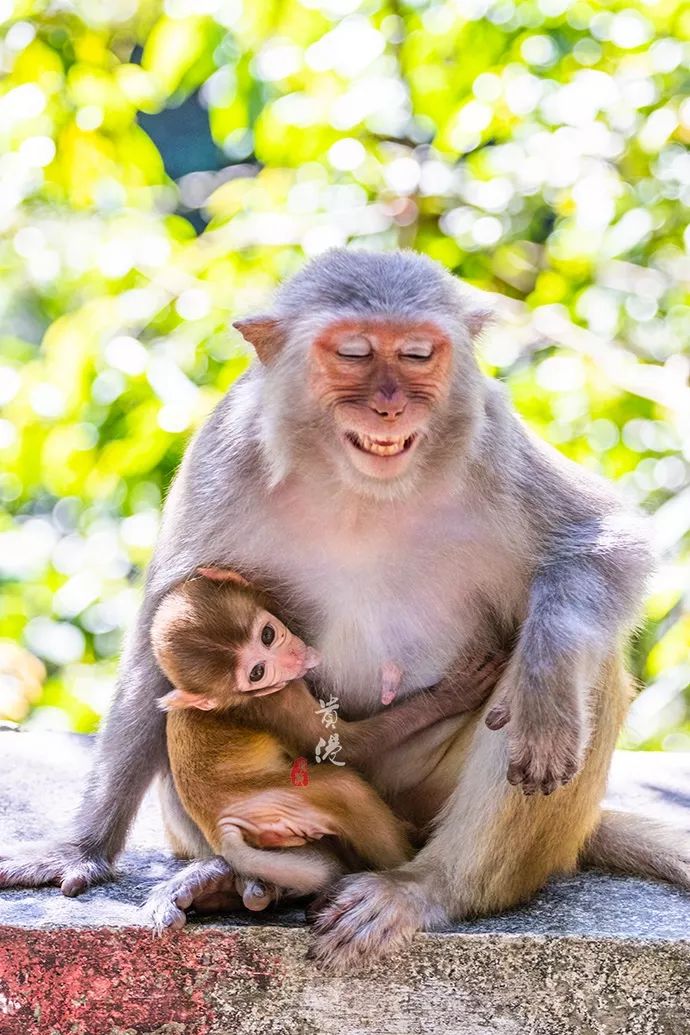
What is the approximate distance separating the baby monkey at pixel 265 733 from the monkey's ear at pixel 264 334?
44cm

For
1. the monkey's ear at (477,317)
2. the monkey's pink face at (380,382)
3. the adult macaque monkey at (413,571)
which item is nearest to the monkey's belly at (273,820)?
the adult macaque monkey at (413,571)

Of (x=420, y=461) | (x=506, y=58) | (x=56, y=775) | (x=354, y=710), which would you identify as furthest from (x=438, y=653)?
(x=506, y=58)

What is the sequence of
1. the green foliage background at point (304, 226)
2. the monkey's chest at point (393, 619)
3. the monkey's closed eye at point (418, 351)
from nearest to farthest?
the monkey's closed eye at point (418, 351)
the monkey's chest at point (393, 619)
the green foliage background at point (304, 226)


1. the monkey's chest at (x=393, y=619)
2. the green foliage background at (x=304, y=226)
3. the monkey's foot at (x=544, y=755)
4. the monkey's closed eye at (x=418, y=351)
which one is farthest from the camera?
the green foliage background at (x=304, y=226)

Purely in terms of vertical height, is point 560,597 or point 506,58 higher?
point 506,58

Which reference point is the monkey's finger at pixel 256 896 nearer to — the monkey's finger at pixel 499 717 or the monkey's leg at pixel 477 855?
the monkey's leg at pixel 477 855

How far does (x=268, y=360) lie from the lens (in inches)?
102

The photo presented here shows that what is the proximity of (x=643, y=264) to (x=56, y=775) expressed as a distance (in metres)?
2.96

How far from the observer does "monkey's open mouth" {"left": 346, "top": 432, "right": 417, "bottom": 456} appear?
2.33 metres

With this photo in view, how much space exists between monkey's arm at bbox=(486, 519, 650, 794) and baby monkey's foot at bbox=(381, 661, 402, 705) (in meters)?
0.23

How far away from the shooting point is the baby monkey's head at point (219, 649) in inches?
98.1

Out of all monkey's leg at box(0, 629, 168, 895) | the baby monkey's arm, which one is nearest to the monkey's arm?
the baby monkey's arm

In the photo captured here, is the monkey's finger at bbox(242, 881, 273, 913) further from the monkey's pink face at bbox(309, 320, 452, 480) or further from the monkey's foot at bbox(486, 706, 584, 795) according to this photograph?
the monkey's pink face at bbox(309, 320, 452, 480)

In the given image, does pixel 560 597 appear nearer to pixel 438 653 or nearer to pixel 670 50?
pixel 438 653
